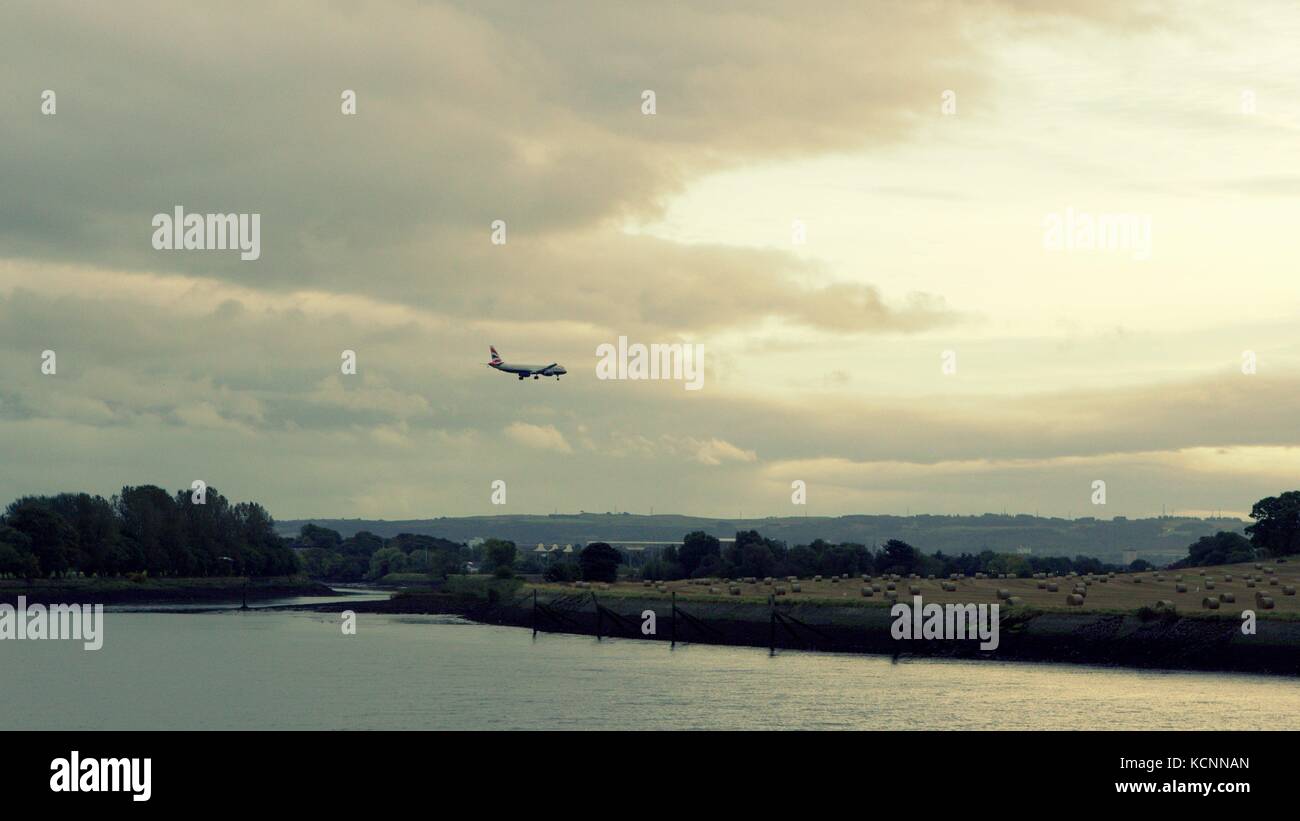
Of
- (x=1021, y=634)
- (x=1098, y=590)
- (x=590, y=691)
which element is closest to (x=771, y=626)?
(x=1021, y=634)

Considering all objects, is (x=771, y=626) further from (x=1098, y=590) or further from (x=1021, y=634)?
(x=1098, y=590)

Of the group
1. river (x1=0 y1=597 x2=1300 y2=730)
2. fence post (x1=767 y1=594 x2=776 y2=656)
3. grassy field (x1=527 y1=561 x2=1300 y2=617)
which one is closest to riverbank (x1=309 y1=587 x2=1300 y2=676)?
fence post (x1=767 y1=594 x2=776 y2=656)

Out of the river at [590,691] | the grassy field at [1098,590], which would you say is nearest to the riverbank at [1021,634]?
the grassy field at [1098,590]
